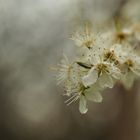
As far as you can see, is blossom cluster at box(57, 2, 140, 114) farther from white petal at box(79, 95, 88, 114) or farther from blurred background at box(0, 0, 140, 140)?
blurred background at box(0, 0, 140, 140)

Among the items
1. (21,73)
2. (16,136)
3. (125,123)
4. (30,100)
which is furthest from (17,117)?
(125,123)

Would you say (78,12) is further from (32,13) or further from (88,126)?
(88,126)

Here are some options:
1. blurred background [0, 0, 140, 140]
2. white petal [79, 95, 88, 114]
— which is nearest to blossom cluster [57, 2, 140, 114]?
white petal [79, 95, 88, 114]

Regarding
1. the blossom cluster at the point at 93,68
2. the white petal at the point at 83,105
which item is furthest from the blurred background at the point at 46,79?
the white petal at the point at 83,105

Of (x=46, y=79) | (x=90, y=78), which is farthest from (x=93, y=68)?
(x=46, y=79)

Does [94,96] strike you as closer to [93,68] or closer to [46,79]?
[93,68]

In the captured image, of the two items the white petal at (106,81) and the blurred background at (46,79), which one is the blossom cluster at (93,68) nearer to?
the white petal at (106,81)
